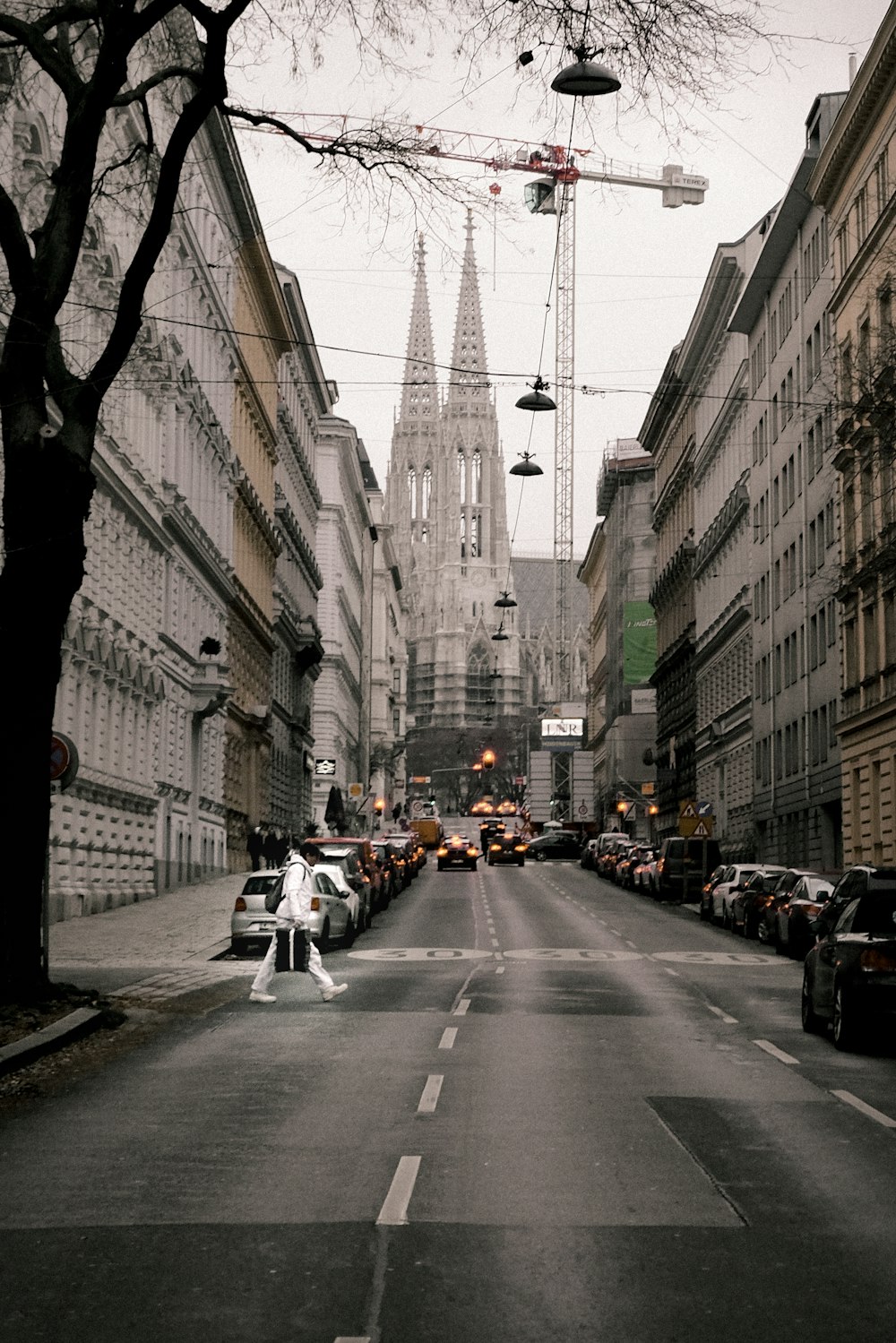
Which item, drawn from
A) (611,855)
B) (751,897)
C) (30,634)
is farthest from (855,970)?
(611,855)

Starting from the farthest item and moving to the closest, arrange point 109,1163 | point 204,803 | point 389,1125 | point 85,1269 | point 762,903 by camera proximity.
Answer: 1. point 204,803
2. point 762,903
3. point 389,1125
4. point 109,1163
5. point 85,1269

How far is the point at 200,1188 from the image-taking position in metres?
9.93

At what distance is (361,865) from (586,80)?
25.2 metres

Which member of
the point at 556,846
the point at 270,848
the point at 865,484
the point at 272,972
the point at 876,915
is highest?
the point at 865,484

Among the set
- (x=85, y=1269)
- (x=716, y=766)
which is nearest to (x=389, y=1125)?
(x=85, y=1269)

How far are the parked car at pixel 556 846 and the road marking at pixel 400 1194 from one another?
84756mm

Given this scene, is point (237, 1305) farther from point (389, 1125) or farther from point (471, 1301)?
point (389, 1125)

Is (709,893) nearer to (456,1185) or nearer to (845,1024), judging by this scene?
(845,1024)

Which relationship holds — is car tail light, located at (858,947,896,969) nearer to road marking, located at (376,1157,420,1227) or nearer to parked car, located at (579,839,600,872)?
road marking, located at (376,1157,420,1227)

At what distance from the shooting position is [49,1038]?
52.6 feet

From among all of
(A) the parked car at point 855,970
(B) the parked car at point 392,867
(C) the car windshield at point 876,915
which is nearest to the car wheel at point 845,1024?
(A) the parked car at point 855,970

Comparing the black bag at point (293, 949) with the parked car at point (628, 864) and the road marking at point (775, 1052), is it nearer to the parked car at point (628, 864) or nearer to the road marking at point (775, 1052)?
the road marking at point (775, 1052)

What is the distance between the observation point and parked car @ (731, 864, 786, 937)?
3834 centimetres

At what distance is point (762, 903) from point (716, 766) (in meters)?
42.2
